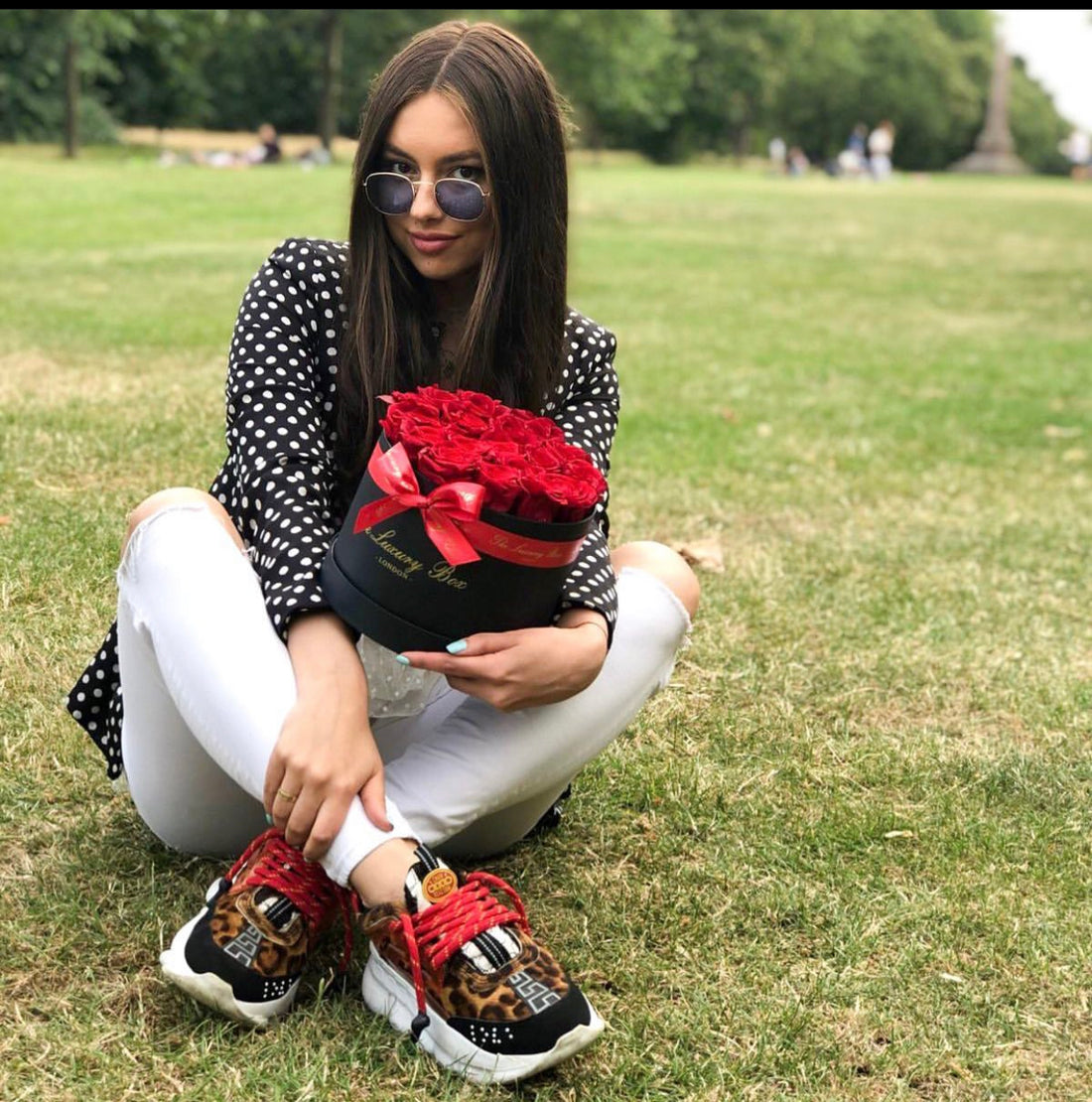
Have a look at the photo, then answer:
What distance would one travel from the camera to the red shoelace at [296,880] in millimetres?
2131

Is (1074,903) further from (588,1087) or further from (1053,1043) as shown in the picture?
(588,1087)

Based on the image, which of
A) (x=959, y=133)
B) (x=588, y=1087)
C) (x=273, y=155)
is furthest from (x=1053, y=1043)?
(x=959, y=133)

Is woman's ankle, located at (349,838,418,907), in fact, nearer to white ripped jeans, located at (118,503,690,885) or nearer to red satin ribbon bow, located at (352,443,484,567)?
white ripped jeans, located at (118,503,690,885)

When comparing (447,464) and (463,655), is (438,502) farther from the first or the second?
(463,655)

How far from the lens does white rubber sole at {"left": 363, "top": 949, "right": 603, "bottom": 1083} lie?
203cm

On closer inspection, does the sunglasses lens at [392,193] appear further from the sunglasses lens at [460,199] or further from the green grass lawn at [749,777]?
the green grass lawn at [749,777]

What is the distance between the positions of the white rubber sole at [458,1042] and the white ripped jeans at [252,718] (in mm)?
185

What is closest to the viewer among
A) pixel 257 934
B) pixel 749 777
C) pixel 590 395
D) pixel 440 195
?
pixel 257 934

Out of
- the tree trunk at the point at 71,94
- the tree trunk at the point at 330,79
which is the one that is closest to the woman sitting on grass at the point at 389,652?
the tree trunk at the point at 71,94

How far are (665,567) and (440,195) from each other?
680mm

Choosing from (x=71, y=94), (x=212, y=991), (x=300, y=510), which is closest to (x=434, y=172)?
(x=300, y=510)

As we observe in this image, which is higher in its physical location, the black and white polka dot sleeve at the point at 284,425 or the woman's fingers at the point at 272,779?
the black and white polka dot sleeve at the point at 284,425

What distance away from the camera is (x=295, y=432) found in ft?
7.84

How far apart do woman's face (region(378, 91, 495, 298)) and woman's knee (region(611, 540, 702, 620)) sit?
1.78 feet
